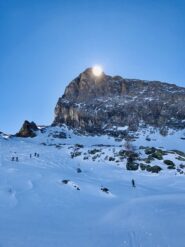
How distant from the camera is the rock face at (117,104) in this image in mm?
71625

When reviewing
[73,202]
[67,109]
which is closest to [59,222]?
[73,202]

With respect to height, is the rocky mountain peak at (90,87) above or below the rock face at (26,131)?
above

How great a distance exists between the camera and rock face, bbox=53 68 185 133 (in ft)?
235

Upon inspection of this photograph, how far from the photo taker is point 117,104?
77688mm

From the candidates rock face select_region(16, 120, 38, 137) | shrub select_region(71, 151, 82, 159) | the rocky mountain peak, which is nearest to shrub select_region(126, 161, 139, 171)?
shrub select_region(71, 151, 82, 159)

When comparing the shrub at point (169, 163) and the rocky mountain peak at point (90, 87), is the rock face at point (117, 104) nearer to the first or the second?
the rocky mountain peak at point (90, 87)

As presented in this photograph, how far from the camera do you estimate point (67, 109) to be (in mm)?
78000

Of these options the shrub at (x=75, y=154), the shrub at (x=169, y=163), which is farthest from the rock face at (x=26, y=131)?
the shrub at (x=169, y=163)

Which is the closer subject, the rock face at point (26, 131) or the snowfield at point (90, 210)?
the snowfield at point (90, 210)

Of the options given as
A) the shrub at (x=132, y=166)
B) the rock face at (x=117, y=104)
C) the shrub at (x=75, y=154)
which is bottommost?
the shrub at (x=132, y=166)

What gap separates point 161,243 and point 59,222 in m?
4.97

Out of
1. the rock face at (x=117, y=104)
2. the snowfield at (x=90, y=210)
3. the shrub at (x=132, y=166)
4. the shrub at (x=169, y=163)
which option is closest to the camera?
the snowfield at (x=90, y=210)

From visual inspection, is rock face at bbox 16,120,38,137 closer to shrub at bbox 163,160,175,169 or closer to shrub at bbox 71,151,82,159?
shrub at bbox 71,151,82,159

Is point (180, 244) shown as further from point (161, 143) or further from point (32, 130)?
point (32, 130)
